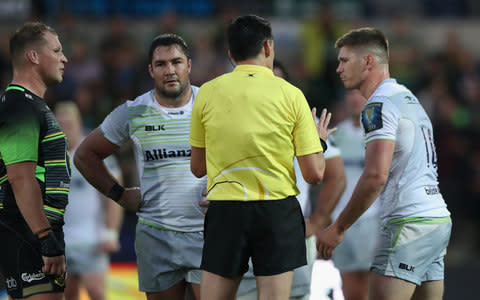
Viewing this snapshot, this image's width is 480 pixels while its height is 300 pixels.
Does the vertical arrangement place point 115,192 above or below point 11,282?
above

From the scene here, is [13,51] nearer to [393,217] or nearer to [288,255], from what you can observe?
[288,255]

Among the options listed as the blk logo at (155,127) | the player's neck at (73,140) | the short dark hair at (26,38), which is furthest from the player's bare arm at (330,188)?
the player's neck at (73,140)

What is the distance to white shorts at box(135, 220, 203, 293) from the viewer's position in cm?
571

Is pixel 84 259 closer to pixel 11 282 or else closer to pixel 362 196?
pixel 11 282

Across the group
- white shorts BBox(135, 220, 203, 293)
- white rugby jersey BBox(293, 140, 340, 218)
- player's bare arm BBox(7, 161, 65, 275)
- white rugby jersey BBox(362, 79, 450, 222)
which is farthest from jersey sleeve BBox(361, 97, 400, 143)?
player's bare arm BBox(7, 161, 65, 275)

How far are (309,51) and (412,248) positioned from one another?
927 centimetres

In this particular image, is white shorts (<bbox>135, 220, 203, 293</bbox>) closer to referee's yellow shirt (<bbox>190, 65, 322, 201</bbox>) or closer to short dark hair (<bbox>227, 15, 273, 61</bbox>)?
referee's yellow shirt (<bbox>190, 65, 322, 201</bbox>)

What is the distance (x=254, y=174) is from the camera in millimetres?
4555

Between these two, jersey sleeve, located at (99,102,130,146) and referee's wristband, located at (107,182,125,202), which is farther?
referee's wristband, located at (107,182,125,202)

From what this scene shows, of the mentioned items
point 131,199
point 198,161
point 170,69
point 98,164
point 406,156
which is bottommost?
point 131,199

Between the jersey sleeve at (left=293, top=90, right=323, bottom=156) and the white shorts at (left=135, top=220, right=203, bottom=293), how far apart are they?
148 centimetres

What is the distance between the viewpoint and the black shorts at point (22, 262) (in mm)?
4938

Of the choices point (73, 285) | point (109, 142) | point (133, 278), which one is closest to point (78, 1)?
point (133, 278)

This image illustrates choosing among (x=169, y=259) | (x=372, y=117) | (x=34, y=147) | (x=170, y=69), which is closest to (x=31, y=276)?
(x=34, y=147)
